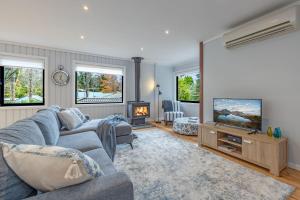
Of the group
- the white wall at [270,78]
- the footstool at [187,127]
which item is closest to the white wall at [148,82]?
the footstool at [187,127]

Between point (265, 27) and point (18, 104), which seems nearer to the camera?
point (265, 27)

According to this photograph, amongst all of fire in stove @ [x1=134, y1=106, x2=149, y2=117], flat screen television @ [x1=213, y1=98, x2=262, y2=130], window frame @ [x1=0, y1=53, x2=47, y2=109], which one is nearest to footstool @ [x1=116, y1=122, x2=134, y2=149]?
flat screen television @ [x1=213, y1=98, x2=262, y2=130]

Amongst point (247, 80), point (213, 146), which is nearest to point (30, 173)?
point (213, 146)

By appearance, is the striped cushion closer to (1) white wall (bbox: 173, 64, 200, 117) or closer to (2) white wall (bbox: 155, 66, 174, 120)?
(1) white wall (bbox: 173, 64, 200, 117)

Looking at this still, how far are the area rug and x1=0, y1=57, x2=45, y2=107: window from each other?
3.02 meters

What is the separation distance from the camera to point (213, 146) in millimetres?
3068

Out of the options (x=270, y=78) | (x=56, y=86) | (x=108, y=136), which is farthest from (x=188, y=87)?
(x=56, y=86)

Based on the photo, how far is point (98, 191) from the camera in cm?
83

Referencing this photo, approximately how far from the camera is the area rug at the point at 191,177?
5.67ft

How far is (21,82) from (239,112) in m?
5.24

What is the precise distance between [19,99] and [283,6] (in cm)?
584

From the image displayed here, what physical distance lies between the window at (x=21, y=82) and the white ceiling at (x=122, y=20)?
573 mm

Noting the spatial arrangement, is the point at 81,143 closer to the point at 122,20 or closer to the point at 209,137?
the point at 122,20

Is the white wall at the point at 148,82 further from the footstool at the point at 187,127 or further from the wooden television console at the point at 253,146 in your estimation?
the wooden television console at the point at 253,146
